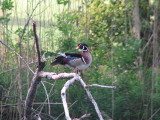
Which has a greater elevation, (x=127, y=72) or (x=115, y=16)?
(x=115, y=16)

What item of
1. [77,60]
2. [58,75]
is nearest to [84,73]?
[77,60]

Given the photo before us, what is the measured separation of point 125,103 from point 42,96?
1139 mm

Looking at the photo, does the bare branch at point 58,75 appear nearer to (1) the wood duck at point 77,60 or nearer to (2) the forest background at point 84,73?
(1) the wood duck at point 77,60

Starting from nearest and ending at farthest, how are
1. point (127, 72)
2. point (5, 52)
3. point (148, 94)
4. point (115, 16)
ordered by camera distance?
point (5, 52) < point (148, 94) < point (127, 72) < point (115, 16)

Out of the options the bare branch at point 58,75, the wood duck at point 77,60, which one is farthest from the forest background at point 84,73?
the bare branch at point 58,75

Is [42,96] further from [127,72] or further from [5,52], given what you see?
[127,72]

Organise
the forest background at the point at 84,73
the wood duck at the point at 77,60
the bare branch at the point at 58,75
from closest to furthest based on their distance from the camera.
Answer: the bare branch at the point at 58,75
the wood duck at the point at 77,60
the forest background at the point at 84,73

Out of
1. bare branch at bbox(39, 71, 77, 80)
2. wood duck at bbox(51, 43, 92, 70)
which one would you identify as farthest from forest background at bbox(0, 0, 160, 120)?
bare branch at bbox(39, 71, 77, 80)

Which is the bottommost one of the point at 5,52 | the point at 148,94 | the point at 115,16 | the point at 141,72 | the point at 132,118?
the point at 132,118

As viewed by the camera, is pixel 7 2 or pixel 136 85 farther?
pixel 136 85

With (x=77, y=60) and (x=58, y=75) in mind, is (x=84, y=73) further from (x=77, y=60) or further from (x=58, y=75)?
(x=58, y=75)

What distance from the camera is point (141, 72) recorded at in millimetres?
4438

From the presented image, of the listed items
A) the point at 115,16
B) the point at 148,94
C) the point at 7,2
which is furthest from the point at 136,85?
the point at 115,16

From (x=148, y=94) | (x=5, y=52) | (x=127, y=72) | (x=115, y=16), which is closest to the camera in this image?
(x=5, y=52)
